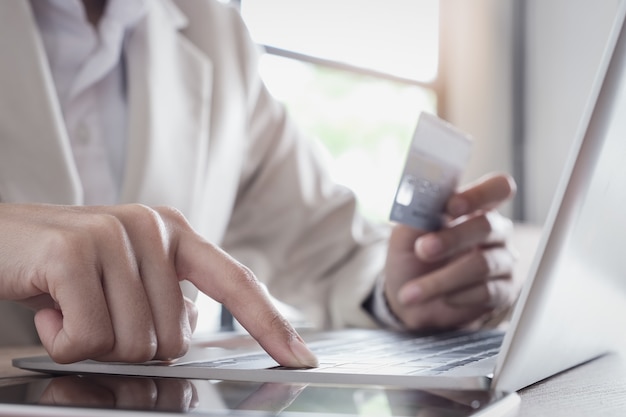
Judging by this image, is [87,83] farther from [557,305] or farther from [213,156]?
[557,305]

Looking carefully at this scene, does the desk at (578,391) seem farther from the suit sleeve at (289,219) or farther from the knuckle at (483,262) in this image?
the suit sleeve at (289,219)

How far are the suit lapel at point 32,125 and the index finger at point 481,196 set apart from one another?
0.42 metres

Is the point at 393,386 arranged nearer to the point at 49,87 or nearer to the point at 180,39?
the point at 49,87

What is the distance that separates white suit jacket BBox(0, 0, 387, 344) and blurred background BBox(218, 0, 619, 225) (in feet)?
3.99

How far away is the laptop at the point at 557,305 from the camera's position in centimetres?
32

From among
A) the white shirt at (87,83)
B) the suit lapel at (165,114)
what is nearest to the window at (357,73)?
the suit lapel at (165,114)

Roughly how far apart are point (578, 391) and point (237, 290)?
0.19m

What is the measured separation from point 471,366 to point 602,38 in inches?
125

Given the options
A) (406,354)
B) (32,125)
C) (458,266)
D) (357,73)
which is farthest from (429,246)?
(357,73)

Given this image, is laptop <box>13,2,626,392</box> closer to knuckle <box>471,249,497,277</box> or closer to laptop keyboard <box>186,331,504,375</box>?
laptop keyboard <box>186,331,504,375</box>

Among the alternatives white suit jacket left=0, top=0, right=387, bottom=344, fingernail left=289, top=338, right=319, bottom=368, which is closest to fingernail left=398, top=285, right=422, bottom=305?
white suit jacket left=0, top=0, right=387, bottom=344

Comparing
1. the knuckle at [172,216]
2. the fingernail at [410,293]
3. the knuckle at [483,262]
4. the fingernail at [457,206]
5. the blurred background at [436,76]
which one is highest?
the knuckle at [172,216]

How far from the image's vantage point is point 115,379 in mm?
363

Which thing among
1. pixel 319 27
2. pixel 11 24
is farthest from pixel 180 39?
pixel 319 27
